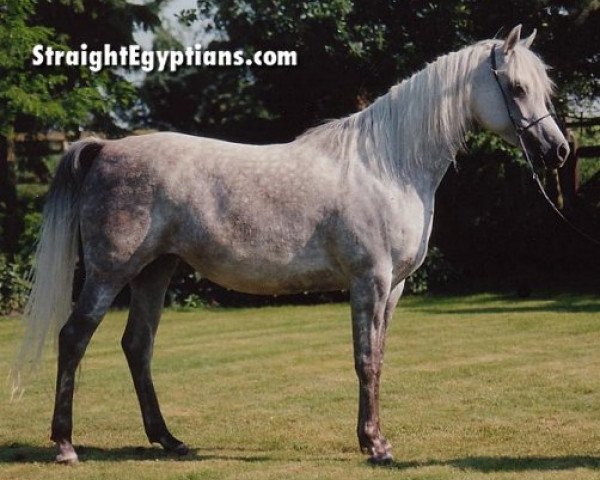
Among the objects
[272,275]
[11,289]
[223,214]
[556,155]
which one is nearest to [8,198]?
[11,289]

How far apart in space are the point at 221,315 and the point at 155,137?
10.9m

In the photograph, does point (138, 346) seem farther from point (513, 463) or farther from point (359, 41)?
point (359, 41)

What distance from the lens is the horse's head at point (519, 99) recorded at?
628cm

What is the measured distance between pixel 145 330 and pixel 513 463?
2.45 m

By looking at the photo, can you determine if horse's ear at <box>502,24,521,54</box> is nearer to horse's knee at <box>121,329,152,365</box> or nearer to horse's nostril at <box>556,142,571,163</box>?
horse's nostril at <box>556,142,571,163</box>

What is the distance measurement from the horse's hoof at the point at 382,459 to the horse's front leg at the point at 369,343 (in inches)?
3.1

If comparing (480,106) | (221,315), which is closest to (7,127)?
(221,315)

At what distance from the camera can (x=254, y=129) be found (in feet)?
67.5

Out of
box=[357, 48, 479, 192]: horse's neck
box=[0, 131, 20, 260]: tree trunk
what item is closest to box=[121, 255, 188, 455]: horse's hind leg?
box=[357, 48, 479, 192]: horse's neck

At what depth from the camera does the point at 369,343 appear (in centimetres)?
642

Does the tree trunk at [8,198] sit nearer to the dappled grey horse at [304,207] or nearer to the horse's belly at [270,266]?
the dappled grey horse at [304,207]

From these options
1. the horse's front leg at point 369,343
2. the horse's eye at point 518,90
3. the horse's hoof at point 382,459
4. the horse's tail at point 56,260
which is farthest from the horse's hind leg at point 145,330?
the horse's eye at point 518,90

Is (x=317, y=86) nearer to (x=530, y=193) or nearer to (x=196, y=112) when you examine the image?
(x=530, y=193)

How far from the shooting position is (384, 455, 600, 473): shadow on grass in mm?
6000
